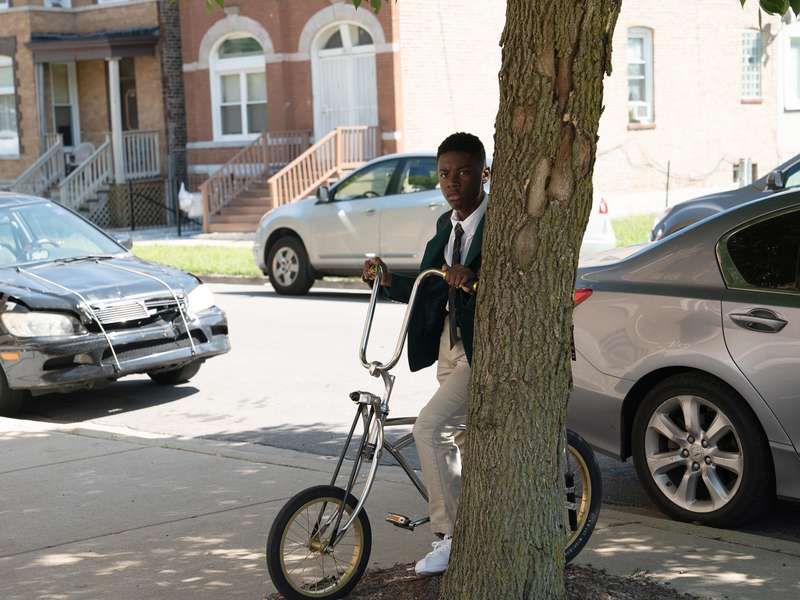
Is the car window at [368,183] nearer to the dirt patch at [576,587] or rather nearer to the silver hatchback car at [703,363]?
the silver hatchback car at [703,363]

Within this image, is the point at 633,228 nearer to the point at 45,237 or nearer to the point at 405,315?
the point at 45,237

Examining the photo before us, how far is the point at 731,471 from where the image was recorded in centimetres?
606

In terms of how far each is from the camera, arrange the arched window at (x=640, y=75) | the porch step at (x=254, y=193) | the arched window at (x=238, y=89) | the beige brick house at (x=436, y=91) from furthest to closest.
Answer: the arched window at (x=640, y=75) → the arched window at (x=238, y=89) → the porch step at (x=254, y=193) → the beige brick house at (x=436, y=91)

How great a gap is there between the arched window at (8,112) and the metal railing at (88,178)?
3258 mm

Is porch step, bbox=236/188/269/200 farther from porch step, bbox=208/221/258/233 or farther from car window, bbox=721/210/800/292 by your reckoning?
car window, bbox=721/210/800/292

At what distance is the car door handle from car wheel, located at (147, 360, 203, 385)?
5836 millimetres

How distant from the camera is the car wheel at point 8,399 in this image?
951 cm

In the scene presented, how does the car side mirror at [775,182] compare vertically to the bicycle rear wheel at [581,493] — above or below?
above

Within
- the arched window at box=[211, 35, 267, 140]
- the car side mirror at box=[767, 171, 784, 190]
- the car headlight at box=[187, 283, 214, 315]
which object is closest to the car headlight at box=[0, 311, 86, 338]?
the car headlight at box=[187, 283, 214, 315]

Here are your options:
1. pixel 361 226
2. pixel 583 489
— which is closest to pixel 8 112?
pixel 361 226

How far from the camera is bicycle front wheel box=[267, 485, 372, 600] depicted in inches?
187

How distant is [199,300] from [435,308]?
5.46 m

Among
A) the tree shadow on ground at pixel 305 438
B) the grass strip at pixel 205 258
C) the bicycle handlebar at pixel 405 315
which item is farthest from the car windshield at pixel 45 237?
the grass strip at pixel 205 258

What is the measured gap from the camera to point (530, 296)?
4266 millimetres
